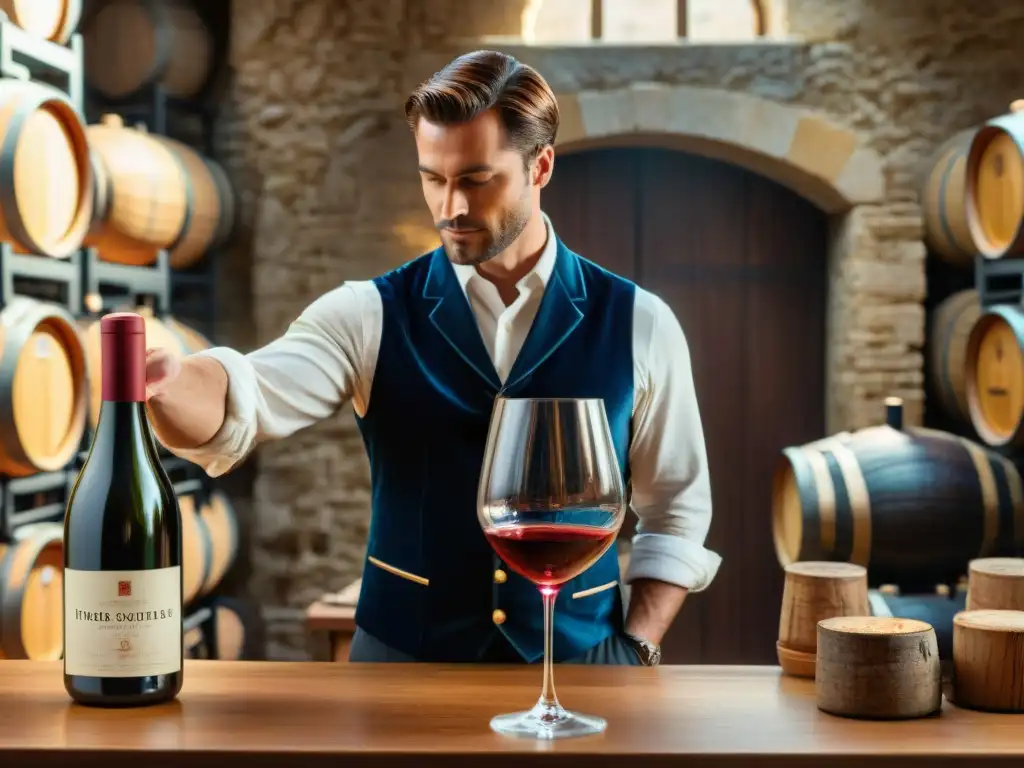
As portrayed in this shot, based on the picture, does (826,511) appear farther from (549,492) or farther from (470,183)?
(549,492)

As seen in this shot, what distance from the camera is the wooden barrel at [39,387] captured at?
323 centimetres

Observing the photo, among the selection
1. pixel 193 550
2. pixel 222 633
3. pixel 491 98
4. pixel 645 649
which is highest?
pixel 491 98

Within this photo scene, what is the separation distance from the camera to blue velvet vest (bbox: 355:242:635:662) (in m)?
1.76

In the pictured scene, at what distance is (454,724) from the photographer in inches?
42.4

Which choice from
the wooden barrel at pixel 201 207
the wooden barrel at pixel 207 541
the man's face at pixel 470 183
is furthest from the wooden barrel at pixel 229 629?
the man's face at pixel 470 183

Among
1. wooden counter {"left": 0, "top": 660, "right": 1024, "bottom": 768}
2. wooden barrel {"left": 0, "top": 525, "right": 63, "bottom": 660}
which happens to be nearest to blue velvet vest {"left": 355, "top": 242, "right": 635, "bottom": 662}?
wooden counter {"left": 0, "top": 660, "right": 1024, "bottom": 768}

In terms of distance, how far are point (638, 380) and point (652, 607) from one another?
321 mm

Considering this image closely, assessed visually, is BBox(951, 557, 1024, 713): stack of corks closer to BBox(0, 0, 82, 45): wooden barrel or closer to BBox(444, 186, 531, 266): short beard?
BBox(444, 186, 531, 266): short beard

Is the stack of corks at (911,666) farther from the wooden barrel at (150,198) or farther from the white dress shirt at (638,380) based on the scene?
the wooden barrel at (150,198)

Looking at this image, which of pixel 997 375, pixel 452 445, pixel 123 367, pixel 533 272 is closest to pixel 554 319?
pixel 533 272

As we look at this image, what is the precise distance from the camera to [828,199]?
520 centimetres

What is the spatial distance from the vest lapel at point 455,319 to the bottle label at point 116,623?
0.75 m

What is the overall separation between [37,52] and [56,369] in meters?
0.89

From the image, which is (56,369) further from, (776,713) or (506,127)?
(776,713)
